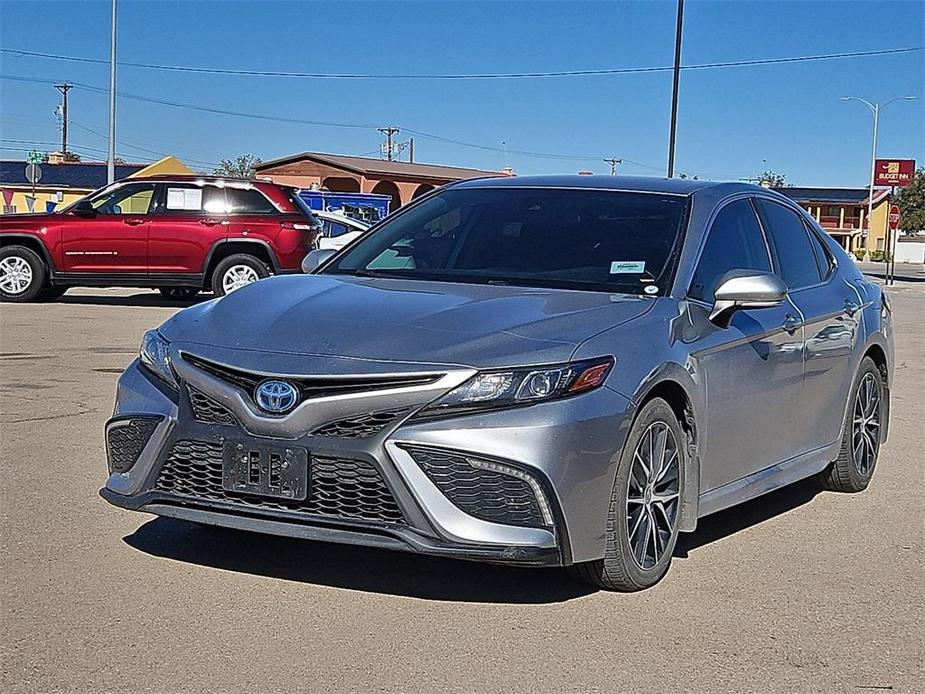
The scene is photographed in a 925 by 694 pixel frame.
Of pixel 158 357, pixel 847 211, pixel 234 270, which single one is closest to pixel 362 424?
pixel 158 357

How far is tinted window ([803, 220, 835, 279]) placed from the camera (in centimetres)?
684

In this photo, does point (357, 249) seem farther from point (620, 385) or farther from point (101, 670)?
point (101, 670)

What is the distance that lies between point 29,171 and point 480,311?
114 ft

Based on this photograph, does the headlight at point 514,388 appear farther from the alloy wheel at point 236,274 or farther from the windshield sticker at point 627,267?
the alloy wheel at point 236,274

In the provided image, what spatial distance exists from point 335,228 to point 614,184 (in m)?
18.9

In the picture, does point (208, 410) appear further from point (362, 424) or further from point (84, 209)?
point (84, 209)

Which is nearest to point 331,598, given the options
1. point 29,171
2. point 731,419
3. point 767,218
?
point 731,419

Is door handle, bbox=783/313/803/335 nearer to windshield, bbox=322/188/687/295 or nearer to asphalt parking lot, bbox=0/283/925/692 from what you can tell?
windshield, bbox=322/188/687/295

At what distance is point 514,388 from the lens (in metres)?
4.33

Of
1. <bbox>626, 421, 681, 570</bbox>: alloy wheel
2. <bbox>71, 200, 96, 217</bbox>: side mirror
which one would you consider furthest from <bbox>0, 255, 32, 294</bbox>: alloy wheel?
<bbox>626, 421, 681, 570</bbox>: alloy wheel

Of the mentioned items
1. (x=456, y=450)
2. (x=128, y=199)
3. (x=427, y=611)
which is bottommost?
(x=427, y=611)

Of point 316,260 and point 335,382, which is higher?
point 316,260

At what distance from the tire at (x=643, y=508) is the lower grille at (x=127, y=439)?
5.24 ft

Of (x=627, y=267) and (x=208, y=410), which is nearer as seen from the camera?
(x=208, y=410)
